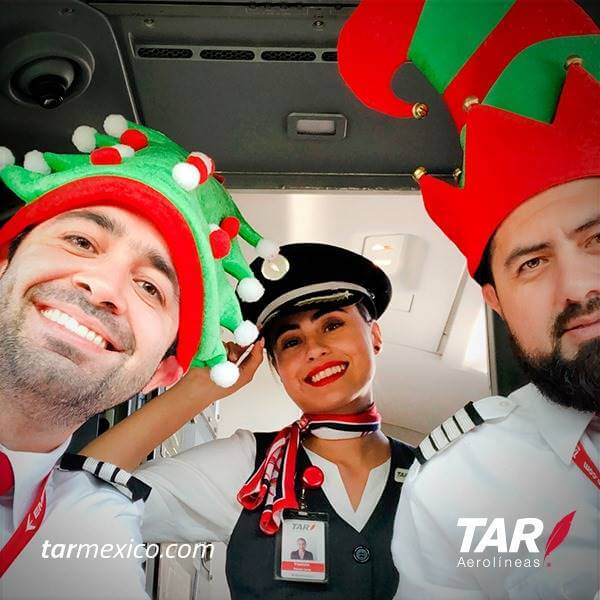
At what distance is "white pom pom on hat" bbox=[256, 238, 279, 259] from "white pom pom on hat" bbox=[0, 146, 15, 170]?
16.0 inches

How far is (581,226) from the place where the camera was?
1040 millimetres

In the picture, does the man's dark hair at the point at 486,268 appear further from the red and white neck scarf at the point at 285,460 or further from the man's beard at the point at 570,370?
the red and white neck scarf at the point at 285,460

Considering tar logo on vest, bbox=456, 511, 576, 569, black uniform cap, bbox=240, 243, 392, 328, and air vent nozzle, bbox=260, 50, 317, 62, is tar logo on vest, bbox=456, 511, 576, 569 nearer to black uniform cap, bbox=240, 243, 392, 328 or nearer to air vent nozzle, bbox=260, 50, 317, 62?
black uniform cap, bbox=240, 243, 392, 328

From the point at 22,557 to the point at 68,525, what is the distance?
72 millimetres

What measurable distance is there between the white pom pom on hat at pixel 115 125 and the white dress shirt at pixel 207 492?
51 centimetres

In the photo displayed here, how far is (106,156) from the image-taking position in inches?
44.5

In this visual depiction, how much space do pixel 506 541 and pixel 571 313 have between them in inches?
12.7

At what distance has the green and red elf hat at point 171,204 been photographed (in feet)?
3.66

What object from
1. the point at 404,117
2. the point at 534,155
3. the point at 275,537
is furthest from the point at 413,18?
the point at 275,537

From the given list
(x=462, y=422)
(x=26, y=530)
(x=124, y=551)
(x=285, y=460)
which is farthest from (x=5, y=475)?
(x=462, y=422)

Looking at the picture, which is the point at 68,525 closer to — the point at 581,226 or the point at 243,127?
the point at 243,127

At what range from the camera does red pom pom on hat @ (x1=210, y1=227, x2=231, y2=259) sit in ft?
3.73

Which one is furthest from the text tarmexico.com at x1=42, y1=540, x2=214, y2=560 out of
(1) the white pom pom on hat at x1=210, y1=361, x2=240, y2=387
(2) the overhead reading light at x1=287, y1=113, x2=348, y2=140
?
(2) the overhead reading light at x1=287, y1=113, x2=348, y2=140

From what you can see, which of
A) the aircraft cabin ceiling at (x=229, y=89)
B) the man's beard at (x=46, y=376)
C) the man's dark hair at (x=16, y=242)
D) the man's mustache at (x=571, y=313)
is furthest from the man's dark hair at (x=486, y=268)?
the man's dark hair at (x=16, y=242)
